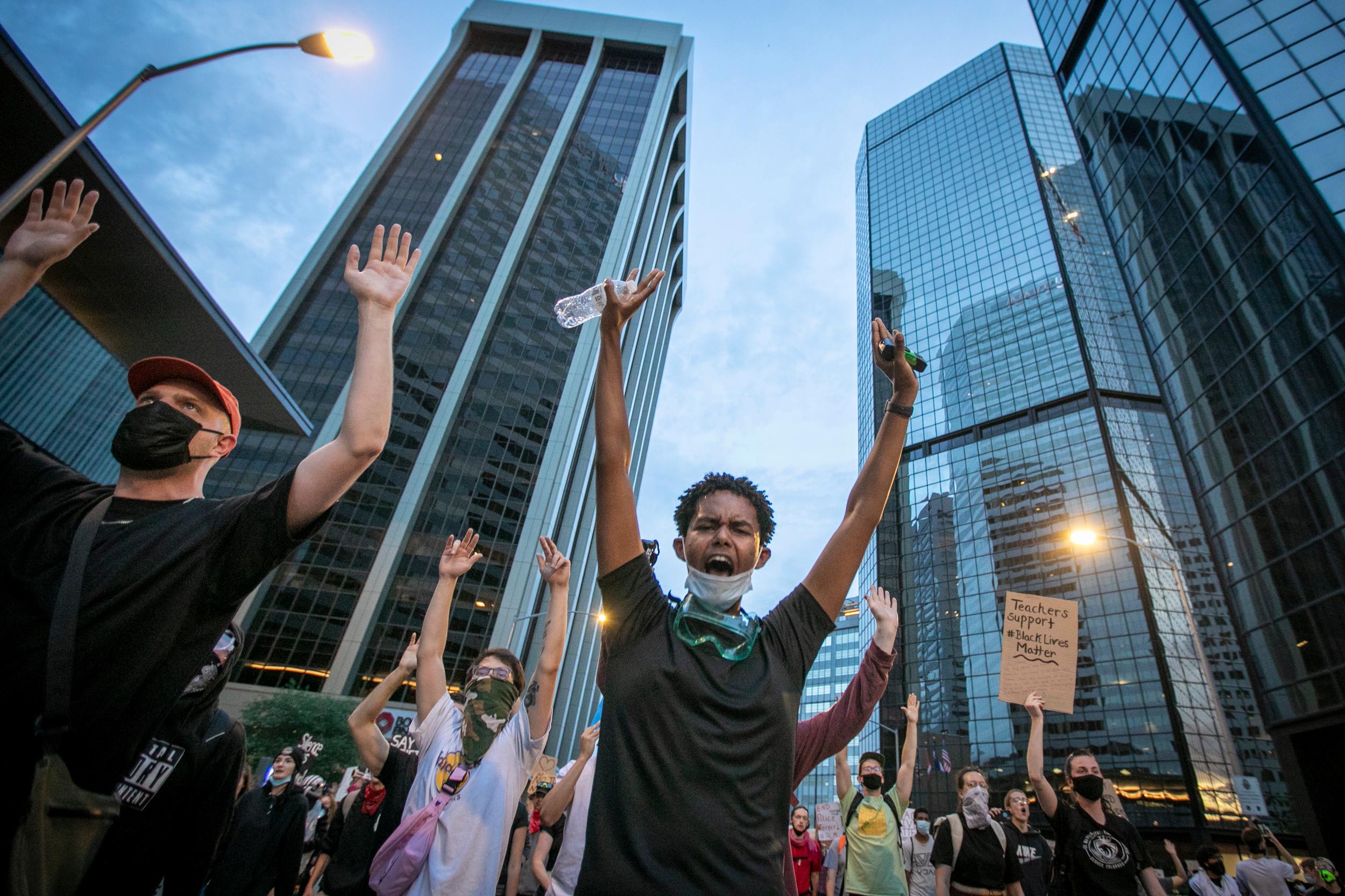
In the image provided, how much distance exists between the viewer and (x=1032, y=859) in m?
6.42

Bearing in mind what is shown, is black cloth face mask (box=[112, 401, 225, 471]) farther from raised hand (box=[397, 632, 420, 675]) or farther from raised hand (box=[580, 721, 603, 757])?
raised hand (box=[580, 721, 603, 757])

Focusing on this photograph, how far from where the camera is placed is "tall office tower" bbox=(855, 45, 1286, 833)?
158 feet

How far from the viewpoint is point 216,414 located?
2.36m

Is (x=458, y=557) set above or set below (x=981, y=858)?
above

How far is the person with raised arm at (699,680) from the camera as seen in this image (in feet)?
5.20

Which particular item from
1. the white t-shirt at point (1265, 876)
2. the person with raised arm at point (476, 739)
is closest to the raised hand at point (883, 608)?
the person with raised arm at point (476, 739)

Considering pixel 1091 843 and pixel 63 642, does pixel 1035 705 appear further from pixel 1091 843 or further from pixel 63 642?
pixel 63 642

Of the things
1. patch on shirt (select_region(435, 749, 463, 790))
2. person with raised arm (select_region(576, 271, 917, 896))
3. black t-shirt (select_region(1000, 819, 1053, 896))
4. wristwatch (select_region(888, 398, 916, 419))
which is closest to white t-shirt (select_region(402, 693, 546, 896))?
patch on shirt (select_region(435, 749, 463, 790))

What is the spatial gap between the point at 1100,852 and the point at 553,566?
15.9 ft

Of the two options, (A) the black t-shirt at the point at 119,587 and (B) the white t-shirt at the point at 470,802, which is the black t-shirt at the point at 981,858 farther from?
(A) the black t-shirt at the point at 119,587

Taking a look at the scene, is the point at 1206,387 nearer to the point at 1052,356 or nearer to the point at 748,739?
the point at 748,739

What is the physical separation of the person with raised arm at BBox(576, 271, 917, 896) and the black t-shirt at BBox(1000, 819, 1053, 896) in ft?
18.5

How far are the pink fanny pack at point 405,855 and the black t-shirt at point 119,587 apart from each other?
168 cm

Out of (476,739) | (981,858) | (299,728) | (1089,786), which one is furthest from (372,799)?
(299,728)
